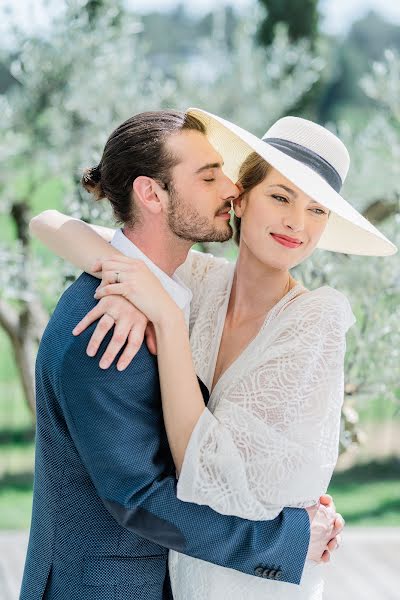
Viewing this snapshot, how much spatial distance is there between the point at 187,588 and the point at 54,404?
552mm

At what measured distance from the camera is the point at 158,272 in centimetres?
235

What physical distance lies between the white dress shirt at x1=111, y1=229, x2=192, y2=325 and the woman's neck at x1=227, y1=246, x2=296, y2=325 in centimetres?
19

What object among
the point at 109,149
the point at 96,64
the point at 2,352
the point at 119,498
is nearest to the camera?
the point at 119,498

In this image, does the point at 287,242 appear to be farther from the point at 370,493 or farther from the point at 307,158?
the point at 370,493

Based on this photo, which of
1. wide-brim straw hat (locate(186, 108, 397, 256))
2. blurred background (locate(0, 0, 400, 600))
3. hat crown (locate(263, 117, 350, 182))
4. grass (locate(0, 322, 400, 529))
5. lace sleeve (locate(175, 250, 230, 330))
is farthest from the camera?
grass (locate(0, 322, 400, 529))

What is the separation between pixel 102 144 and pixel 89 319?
2.64m

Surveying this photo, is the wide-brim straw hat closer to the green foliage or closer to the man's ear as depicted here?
the man's ear

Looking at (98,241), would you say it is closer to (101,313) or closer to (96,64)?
(101,313)

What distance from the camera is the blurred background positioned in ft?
13.8

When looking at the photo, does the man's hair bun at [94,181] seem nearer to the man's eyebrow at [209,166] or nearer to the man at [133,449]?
the man at [133,449]

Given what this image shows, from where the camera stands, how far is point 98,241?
2484 millimetres

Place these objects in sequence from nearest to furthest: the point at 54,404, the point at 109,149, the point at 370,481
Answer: the point at 54,404 → the point at 109,149 → the point at 370,481

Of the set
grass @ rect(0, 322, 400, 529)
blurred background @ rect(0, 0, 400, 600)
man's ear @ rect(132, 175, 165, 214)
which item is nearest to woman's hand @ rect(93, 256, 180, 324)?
man's ear @ rect(132, 175, 165, 214)

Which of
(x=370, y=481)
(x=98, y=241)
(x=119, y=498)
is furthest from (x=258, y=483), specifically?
(x=370, y=481)
